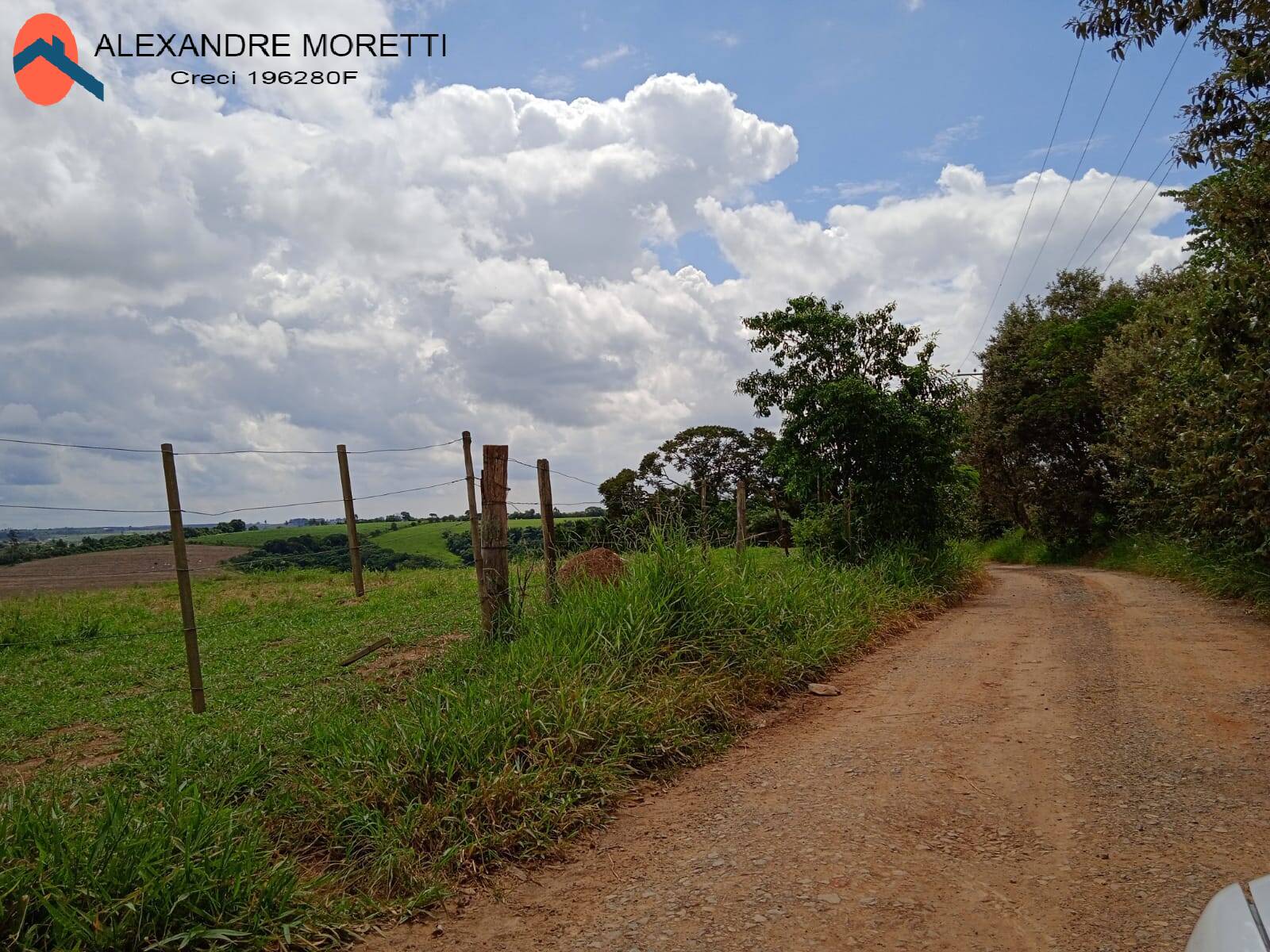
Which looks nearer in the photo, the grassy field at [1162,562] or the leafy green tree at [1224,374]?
the leafy green tree at [1224,374]

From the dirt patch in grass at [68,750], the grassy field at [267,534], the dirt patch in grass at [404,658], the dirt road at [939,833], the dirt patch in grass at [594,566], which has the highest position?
the grassy field at [267,534]

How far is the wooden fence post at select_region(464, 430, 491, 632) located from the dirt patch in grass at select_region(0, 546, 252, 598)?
3.07m

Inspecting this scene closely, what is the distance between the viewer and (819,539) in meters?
13.6

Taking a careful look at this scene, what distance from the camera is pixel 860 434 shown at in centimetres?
1331

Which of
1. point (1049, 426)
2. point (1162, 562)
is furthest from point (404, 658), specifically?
point (1049, 426)

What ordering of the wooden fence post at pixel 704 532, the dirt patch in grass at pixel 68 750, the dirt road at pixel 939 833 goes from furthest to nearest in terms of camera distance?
the wooden fence post at pixel 704 532, the dirt patch in grass at pixel 68 750, the dirt road at pixel 939 833

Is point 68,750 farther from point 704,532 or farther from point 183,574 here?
point 704,532

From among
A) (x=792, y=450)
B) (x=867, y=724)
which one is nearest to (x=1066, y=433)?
(x=792, y=450)

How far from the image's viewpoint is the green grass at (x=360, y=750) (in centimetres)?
339

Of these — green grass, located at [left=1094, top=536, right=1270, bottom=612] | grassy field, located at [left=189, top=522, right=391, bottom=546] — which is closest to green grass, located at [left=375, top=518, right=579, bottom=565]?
grassy field, located at [left=189, top=522, right=391, bottom=546]

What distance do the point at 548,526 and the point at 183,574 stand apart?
3016 mm

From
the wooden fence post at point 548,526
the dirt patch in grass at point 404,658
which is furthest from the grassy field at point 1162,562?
the dirt patch in grass at point 404,658

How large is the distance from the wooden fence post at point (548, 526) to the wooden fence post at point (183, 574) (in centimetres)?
280

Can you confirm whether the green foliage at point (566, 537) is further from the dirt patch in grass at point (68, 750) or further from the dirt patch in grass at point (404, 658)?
→ the dirt patch in grass at point (68, 750)
